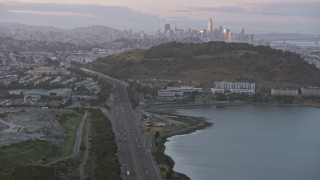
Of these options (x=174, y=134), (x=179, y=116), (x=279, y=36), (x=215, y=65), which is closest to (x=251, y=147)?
(x=174, y=134)

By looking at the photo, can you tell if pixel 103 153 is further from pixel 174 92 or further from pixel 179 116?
pixel 174 92

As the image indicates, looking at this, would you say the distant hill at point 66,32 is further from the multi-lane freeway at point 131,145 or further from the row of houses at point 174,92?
the multi-lane freeway at point 131,145

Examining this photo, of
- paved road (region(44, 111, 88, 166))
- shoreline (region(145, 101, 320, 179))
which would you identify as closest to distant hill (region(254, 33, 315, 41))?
shoreline (region(145, 101, 320, 179))

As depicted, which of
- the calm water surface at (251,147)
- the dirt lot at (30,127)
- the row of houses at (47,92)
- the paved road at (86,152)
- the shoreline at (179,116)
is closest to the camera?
the paved road at (86,152)

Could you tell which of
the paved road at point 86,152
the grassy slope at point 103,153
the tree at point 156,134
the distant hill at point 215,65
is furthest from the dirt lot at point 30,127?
the distant hill at point 215,65

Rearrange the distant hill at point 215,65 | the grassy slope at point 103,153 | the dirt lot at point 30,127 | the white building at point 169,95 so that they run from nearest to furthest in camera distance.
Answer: the grassy slope at point 103,153, the dirt lot at point 30,127, the white building at point 169,95, the distant hill at point 215,65

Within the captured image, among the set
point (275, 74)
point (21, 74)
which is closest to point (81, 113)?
point (21, 74)
